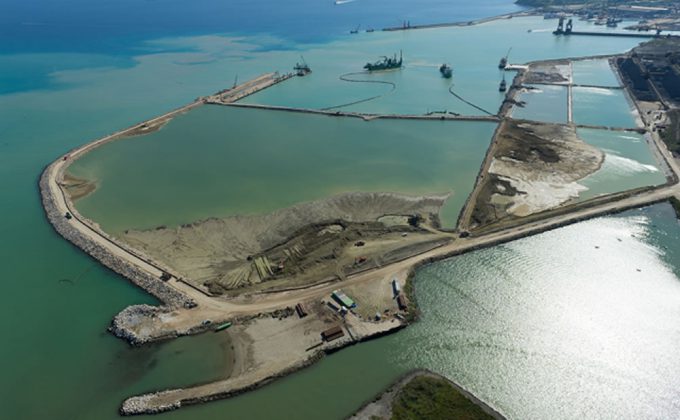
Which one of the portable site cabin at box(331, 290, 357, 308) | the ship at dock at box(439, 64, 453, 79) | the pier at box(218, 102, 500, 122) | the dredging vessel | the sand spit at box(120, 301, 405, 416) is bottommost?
the sand spit at box(120, 301, 405, 416)

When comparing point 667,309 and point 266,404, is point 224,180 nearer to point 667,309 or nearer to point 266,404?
point 266,404

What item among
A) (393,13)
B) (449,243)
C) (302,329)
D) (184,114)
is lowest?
(302,329)

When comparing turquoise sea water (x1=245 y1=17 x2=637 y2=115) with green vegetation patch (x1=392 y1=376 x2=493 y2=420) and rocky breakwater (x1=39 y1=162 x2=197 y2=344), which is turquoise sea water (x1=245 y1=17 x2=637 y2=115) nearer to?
rocky breakwater (x1=39 y1=162 x2=197 y2=344)

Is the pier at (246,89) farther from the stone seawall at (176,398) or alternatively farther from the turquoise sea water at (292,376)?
the stone seawall at (176,398)

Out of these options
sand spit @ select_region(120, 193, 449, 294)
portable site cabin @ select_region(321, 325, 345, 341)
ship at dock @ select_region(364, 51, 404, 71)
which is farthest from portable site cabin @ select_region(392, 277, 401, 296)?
ship at dock @ select_region(364, 51, 404, 71)

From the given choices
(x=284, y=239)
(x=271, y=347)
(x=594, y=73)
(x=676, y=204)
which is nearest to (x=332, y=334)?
(x=271, y=347)

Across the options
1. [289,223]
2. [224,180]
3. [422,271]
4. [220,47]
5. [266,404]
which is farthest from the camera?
[220,47]

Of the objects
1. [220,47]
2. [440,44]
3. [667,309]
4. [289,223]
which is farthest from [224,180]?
[440,44]

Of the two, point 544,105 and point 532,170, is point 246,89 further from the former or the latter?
point 532,170
